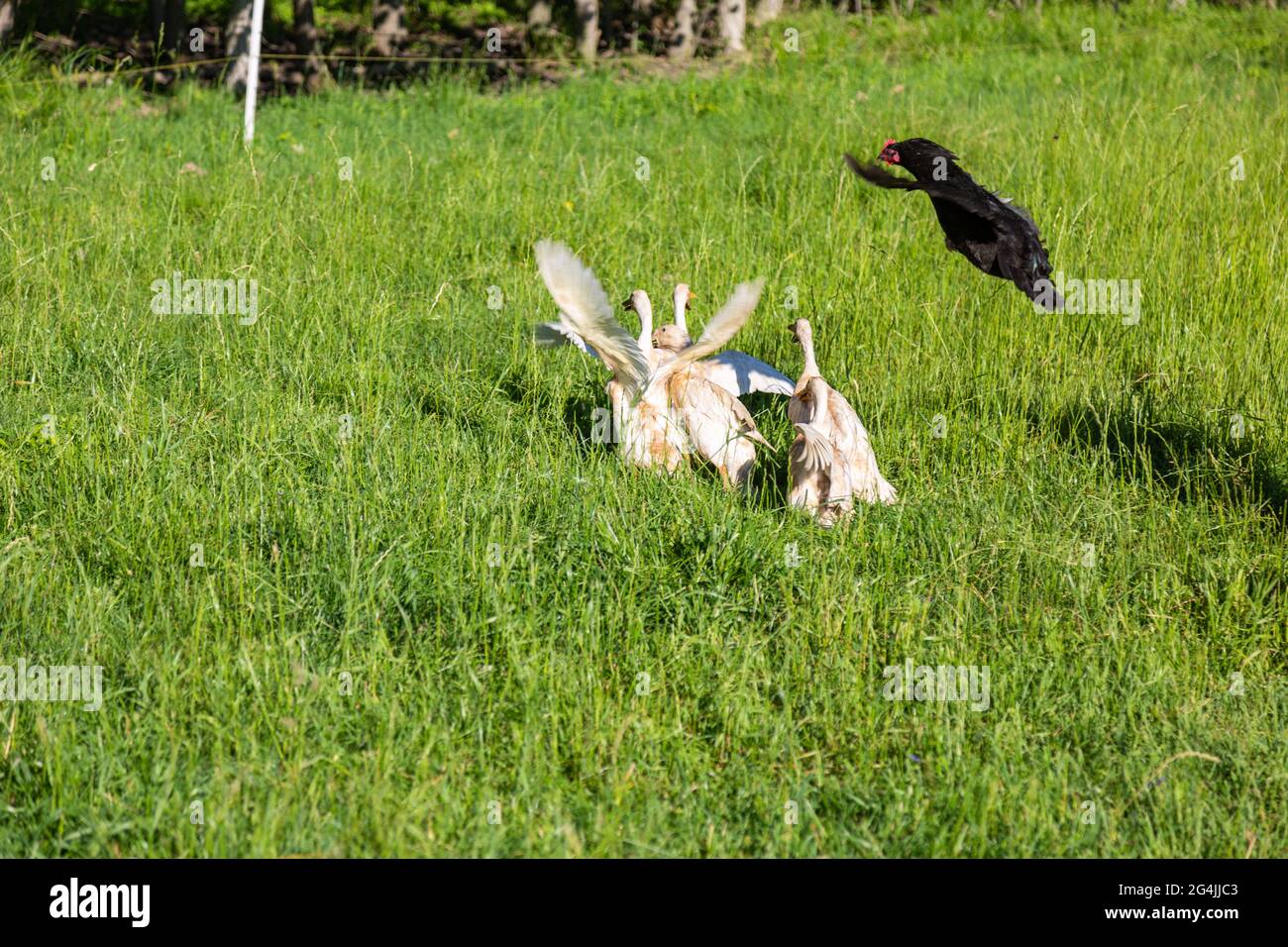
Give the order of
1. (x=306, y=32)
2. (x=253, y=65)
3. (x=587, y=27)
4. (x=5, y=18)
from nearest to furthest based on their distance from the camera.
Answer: (x=253, y=65), (x=5, y=18), (x=306, y=32), (x=587, y=27)

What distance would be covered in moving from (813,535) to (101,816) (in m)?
2.20

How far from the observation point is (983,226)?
444 cm

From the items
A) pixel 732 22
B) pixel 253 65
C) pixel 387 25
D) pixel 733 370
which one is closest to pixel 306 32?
pixel 387 25

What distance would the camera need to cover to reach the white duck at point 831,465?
388 cm

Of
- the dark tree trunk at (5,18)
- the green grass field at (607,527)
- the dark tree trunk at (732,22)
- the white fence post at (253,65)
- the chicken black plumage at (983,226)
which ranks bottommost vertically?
the green grass field at (607,527)

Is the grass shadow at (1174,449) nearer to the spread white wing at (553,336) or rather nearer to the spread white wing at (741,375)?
the spread white wing at (741,375)

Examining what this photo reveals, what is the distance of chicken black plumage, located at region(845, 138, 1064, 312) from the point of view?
4336 mm

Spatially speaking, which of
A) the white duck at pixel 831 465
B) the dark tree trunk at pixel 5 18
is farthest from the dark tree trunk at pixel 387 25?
the white duck at pixel 831 465

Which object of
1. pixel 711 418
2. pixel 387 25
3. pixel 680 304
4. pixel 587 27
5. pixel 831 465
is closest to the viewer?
pixel 831 465

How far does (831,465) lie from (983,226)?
4.05ft

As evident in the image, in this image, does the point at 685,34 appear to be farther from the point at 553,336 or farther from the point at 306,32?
the point at 553,336

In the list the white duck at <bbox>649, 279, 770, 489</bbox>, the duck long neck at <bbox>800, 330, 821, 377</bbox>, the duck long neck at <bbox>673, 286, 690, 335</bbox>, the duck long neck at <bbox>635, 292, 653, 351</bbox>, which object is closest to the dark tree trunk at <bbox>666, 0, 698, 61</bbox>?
the duck long neck at <bbox>673, 286, 690, 335</bbox>

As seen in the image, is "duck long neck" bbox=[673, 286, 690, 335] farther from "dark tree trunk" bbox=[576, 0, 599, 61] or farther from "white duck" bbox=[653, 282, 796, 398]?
"dark tree trunk" bbox=[576, 0, 599, 61]

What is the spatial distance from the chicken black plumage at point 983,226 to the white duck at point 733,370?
2.71ft
